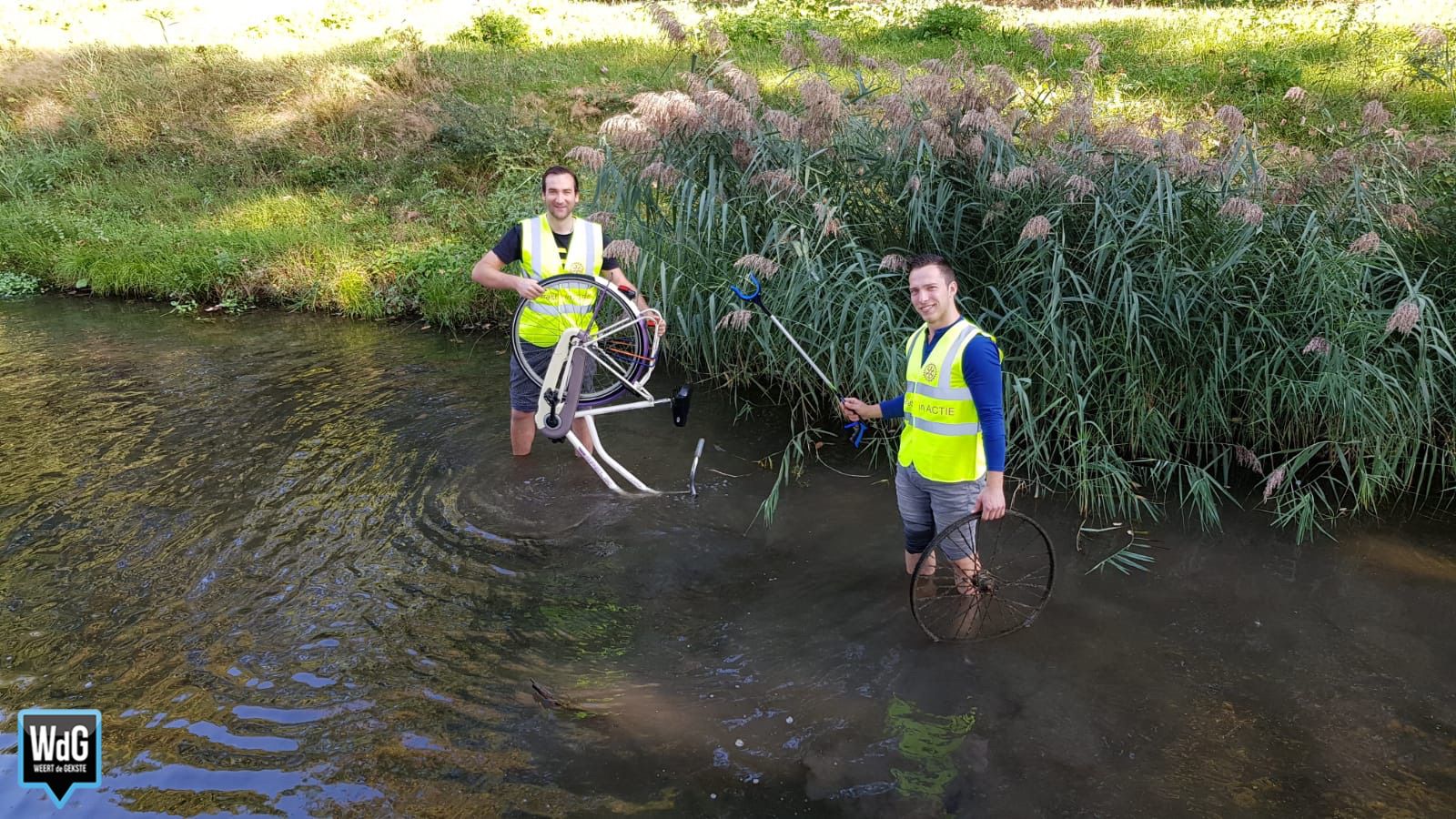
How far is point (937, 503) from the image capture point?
4.34 meters

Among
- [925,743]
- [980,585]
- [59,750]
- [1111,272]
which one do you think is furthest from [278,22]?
[925,743]

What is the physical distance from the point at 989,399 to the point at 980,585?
1035 mm

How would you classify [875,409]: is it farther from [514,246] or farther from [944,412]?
[514,246]

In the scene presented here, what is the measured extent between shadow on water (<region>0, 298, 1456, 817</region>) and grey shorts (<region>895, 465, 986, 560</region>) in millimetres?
497

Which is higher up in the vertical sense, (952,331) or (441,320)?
(952,331)

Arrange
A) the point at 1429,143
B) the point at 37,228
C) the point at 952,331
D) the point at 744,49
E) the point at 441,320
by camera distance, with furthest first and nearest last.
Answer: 1. the point at 744,49
2. the point at 37,228
3. the point at 441,320
4. the point at 1429,143
5. the point at 952,331

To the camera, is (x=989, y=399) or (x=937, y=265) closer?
(x=989, y=399)

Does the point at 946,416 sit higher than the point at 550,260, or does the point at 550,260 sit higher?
the point at 550,260

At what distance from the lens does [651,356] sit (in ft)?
18.7

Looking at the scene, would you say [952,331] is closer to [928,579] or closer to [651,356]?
[928,579]

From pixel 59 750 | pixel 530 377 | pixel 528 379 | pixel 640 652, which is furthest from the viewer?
pixel 528 379

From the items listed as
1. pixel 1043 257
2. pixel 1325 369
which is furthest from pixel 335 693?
pixel 1325 369

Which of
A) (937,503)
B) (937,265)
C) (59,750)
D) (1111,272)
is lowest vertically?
(59,750)

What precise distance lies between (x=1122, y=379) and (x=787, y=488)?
2.14m
